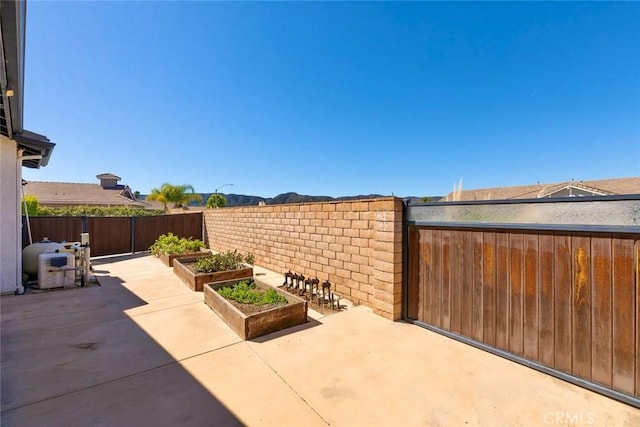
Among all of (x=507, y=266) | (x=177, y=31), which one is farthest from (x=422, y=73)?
(x=507, y=266)

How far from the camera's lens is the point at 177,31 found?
6.51m

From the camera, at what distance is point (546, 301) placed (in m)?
2.55

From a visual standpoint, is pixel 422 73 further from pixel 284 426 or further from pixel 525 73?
pixel 284 426

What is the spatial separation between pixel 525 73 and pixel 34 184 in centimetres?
3533

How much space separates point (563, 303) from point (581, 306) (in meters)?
0.12

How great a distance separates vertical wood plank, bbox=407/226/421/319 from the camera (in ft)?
12.1

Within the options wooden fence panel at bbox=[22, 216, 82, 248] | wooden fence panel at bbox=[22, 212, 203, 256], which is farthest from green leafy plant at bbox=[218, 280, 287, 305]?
wooden fence panel at bbox=[22, 216, 82, 248]

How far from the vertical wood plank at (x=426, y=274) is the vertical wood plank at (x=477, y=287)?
0.56 meters

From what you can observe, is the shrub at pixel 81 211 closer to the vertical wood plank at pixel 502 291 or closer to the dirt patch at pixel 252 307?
the dirt patch at pixel 252 307

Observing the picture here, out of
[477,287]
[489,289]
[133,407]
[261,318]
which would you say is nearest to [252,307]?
[261,318]

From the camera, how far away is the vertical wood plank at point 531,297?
103 inches

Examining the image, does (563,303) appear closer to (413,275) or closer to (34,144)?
(413,275)

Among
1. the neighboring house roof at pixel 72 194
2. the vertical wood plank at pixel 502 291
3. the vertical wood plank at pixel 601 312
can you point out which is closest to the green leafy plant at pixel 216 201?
the neighboring house roof at pixel 72 194

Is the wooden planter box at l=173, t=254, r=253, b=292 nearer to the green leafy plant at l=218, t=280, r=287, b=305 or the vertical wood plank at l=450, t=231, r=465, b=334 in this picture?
the green leafy plant at l=218, t=280, r=287, b=305
